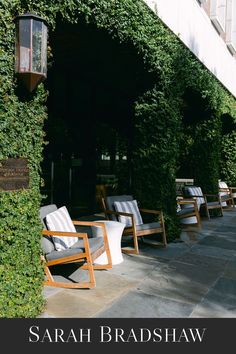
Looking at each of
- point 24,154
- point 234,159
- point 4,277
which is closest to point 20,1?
point 24,154

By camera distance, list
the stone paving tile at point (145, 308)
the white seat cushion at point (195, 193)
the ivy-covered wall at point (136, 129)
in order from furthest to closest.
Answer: the white seat cushion at point (195, 193), the stone paving tile at point (145, 308), the ivy-covered wall at point (136, 129)

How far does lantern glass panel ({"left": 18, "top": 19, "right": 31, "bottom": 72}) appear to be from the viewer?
→ 2.92 metres

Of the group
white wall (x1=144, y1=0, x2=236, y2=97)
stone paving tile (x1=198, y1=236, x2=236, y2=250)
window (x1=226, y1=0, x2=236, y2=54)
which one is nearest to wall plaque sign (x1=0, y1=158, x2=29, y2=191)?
white wall (x1=144, y1=0, x2=236, y2=97)

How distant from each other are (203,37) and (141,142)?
445 cm

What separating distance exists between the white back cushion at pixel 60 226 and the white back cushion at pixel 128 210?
1.37m

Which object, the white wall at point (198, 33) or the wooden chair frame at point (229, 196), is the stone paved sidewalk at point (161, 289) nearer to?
the white wall at point (198, 33)

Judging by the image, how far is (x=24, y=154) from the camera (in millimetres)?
3074

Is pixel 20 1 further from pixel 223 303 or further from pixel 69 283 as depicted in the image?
pixel 223 303

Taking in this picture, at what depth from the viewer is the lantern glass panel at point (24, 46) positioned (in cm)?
292

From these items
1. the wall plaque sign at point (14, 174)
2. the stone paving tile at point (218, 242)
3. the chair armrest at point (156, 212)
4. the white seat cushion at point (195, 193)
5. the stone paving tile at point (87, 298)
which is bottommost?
the stone paving tile at point (87, 298)

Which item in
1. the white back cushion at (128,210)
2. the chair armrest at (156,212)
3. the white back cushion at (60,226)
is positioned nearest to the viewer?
the white back cushion at (60,226)

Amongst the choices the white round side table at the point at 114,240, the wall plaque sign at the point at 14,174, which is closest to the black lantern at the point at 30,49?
the wall plaque sign at the point at 14,174

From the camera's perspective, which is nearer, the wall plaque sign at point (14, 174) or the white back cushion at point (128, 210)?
the wall plaque sign at point (14, 174)

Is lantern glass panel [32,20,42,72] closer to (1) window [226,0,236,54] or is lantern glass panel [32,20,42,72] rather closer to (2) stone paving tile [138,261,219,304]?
(2) stone paving tile [138,261,219,304]
